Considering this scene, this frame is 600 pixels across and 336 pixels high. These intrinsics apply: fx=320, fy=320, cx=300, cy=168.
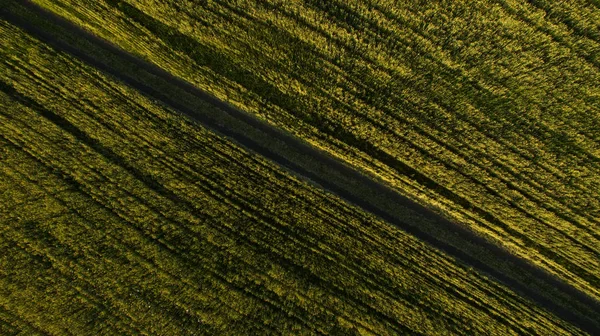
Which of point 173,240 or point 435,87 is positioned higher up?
point 435,87

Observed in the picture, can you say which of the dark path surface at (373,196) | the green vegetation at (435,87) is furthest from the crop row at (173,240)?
the green vegetation at (435,87)

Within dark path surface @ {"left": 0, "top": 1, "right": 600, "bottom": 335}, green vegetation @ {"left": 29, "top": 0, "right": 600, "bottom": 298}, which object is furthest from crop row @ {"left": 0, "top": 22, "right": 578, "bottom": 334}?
green vegetation @ {"left": 29, "top": 0, "right": 600, "bottom": 298}

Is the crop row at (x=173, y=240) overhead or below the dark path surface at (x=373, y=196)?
below

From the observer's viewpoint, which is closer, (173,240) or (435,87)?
(435,87)

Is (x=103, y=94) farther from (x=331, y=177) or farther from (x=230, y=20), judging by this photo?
(x=331, y=177)

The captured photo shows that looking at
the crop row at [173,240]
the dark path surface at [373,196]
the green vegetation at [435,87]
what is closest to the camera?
the green vegetation at [435,87]

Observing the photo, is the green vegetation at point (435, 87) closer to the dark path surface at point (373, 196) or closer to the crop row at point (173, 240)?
the dark path surface at point (373, 196)

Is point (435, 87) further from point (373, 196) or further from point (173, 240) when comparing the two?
point (173, 240)

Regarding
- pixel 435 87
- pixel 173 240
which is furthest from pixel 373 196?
pixel 173 240
